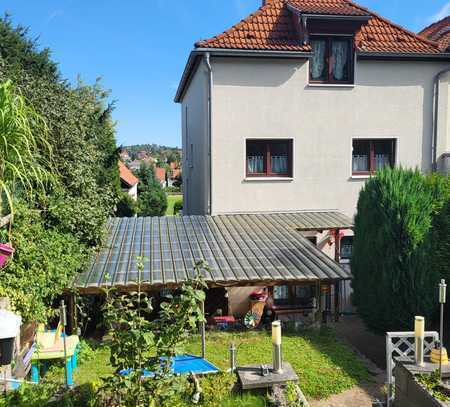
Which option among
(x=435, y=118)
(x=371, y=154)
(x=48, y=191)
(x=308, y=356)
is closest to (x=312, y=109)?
(x=371, y=154)

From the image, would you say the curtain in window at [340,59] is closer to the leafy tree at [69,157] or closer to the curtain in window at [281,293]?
the curtain in window at [281,293]

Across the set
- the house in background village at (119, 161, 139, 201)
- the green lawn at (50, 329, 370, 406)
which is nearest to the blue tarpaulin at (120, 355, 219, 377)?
the green lawn at (50, 329, 370, 406)

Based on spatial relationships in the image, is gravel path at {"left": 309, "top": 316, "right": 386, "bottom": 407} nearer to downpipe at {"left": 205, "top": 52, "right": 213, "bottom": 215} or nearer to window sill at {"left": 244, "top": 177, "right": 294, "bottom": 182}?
window sill at {"left": 244, "top": 177, "right": 294, "bottom": 182}

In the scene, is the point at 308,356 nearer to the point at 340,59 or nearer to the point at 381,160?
the point at 381,160

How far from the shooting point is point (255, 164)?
1474 cm

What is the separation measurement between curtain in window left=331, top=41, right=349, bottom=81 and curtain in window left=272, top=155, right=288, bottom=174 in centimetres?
354

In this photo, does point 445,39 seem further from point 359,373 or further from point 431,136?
point 359,373

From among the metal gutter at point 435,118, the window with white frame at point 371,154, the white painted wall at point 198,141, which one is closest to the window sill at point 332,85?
the window with white frame at point 371,154

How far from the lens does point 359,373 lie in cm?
882

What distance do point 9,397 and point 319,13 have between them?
13987 mm

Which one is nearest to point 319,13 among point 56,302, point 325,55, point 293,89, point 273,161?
point 325,55

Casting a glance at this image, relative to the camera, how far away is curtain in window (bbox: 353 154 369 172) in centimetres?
1546

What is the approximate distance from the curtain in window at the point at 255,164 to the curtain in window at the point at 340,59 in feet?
13.5

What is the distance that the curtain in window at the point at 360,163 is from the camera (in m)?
15.5
